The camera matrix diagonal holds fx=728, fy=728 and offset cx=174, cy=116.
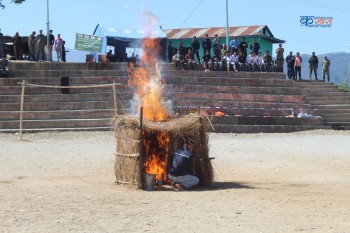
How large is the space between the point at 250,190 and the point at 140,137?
253cm

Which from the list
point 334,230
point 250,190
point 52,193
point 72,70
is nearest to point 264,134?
point 72,70

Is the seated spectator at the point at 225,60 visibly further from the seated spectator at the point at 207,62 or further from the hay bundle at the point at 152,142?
the hay bundle at the point at 152,142

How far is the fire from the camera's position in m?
15.6

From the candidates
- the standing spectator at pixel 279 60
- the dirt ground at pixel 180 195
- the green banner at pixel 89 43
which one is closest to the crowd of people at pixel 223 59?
the standing spectator at pixel 279 60

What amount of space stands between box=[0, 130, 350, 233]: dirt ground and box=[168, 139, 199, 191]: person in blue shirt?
26 cm

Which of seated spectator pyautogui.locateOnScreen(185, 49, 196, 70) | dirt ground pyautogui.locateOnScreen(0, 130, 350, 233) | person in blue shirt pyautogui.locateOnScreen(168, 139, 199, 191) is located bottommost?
dirt ground pyautogui.locateOnScreen(0, 130, 350, 233)

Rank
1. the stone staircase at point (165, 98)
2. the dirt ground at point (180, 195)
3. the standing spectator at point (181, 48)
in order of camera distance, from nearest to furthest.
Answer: the dirt ground at point (180, 195) → the stone staircase at point (165, 98) → the standing spectator at point (181, 48)

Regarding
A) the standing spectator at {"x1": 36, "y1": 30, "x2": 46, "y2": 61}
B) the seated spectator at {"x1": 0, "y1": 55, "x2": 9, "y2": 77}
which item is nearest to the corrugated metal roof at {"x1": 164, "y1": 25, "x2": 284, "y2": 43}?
the standing spectator at {"x1": 36, "y1": 30, "x2": 46, "y2": 61}

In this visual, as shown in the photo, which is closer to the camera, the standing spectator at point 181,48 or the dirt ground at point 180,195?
the dirt ground at point 180,195

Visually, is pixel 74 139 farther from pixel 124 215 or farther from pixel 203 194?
pixel 124 215

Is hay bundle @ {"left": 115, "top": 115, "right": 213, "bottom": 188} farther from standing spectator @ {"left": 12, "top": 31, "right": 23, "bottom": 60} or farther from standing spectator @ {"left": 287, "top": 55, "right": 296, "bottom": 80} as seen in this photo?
standing spectator @ {"left": 287, "top": 55, "right": 296, "bottom": 80}

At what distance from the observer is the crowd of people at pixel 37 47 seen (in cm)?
3747

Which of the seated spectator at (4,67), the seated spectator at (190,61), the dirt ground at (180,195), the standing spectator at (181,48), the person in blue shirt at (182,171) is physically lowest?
the dirt ground at (180,195)

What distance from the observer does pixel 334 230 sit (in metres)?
10.3
